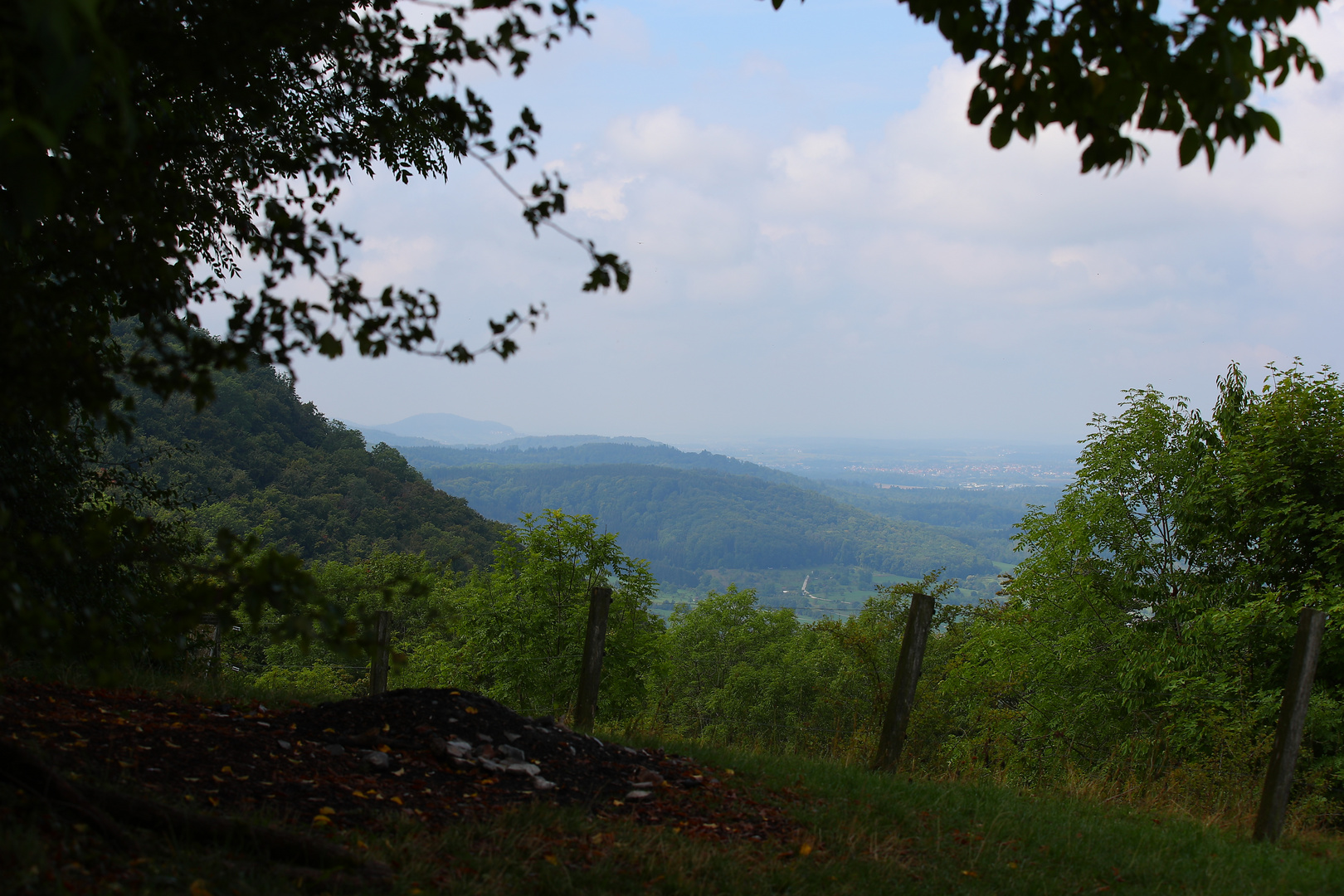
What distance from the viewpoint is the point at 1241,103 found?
2723 millimetres

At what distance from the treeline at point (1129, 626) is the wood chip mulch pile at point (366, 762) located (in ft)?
3.23

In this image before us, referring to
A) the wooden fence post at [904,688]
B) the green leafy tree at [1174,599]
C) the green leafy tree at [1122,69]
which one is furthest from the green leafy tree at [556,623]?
the green leafy tree at [1122,69]

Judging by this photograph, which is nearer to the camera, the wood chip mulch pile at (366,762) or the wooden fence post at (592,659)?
the wood chip mulch pile at (366,762)

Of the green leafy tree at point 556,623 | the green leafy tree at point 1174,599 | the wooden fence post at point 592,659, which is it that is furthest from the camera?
the green leafy tree at point 556,623

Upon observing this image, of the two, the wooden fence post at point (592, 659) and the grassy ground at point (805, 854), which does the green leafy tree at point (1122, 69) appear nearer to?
the grassy ground at point (805, 854)

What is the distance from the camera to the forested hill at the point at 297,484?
2368 inches

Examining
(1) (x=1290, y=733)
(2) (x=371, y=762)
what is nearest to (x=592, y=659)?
(2) (x=371, y=762)

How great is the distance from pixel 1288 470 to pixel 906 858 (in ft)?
39.2

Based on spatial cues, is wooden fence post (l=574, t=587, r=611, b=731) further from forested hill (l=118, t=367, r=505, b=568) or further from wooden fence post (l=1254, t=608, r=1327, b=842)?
forested hill (l=118, t=367, r=505, b=568)

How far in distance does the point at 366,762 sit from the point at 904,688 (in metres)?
4.85

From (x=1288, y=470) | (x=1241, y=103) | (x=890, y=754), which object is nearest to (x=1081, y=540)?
(x=1288, y=470)

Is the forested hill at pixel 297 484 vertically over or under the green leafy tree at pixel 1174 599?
under

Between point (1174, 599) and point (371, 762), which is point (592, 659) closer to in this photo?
point (371, 762)

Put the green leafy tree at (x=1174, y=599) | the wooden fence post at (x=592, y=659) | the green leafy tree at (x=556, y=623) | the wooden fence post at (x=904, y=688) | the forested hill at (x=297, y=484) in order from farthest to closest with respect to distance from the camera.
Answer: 1. the forested hill at (x=297, y=484)
2. the green leafy tree at (x=556, y=623)
3. the green leafy tree at (x=1174, y=599)
4. the wooden fence post at (x=592, y=659)
5. the wooden fence post at (x=904, y=688)
